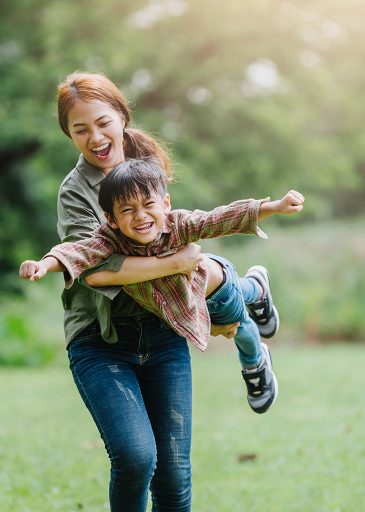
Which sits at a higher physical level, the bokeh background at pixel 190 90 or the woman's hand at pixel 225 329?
the bokeh background at pixel 190 90

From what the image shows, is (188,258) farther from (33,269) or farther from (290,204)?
(33,269)

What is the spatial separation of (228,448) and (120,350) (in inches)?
132

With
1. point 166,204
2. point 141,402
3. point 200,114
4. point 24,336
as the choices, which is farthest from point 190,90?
point 141,402

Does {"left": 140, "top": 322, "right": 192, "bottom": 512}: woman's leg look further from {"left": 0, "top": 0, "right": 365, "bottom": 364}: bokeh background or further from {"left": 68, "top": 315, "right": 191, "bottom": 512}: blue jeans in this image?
{"left": 0, "top": 0, "right": 365, "bottom": 364}: bokeh background

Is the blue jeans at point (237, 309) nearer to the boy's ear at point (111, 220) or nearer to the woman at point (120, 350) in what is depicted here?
the woman at point (120, 350)

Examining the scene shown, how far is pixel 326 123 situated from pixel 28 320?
6459mm

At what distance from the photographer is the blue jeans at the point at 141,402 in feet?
8.80

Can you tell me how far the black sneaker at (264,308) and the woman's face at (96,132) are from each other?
42.5 inches

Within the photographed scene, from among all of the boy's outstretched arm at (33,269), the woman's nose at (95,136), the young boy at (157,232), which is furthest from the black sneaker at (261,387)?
the boy's outstretched arm at (33,269)

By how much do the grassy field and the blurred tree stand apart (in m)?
3.54

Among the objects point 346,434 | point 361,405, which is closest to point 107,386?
point 346,434

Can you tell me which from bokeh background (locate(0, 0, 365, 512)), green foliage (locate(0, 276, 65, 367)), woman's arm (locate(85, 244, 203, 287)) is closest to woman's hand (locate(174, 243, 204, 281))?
woman's arm (locate(85, 244, 203, 287))

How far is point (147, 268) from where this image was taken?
2748 mm

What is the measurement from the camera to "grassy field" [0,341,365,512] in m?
4.58
